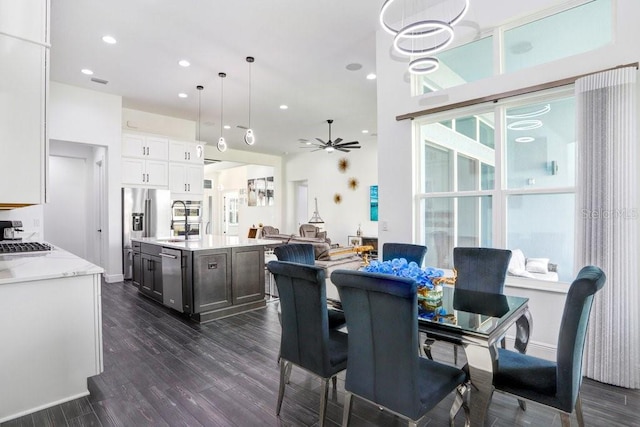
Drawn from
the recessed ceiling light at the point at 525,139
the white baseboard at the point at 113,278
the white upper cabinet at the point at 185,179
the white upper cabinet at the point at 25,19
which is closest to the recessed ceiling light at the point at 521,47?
the recessed ceiling light at the point at 525,139

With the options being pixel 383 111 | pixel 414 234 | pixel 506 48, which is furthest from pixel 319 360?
pixel 506 48

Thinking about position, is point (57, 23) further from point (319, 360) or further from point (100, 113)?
point (319, 360)

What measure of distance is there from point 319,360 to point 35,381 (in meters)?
1.88

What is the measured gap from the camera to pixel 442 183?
3.72m

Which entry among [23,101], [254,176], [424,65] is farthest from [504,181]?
[254,176]

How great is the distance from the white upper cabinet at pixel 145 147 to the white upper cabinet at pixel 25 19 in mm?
4367

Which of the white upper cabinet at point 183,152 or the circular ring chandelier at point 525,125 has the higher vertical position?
the white upper cabinet at point 183,152

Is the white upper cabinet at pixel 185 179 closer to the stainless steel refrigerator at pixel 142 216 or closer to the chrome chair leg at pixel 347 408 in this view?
the stainless steel refrigerator at pixel 142 216

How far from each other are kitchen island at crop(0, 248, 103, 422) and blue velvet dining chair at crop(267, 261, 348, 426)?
143 cm

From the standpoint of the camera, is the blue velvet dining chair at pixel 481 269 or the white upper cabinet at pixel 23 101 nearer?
the white upper cabinet at pixel 23 101

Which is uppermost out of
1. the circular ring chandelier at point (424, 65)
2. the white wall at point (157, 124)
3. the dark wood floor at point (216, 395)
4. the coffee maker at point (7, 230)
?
the white wall at point (157, 124)

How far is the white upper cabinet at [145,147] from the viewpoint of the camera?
6.26 metres

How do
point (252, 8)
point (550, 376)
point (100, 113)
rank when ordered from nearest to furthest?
point (550, 376), point (252, 8), point (100, 113)

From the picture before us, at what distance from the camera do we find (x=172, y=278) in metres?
4.19
